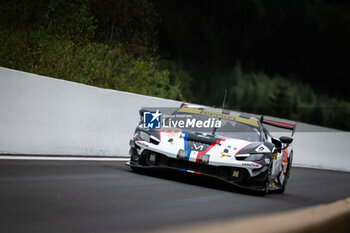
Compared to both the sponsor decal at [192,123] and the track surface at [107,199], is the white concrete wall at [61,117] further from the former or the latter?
the sponsor decal at [192,123]

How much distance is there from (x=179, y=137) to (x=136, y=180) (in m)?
1.02

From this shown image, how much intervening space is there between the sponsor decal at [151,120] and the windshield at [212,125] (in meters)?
0.14

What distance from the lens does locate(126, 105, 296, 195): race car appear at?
27.6 feet

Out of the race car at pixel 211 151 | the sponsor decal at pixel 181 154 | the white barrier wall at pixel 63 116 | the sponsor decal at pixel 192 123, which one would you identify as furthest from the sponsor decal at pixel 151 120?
the white barrier wall at pixel 63 116

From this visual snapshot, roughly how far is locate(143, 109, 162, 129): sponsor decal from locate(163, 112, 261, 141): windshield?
0.47 feet

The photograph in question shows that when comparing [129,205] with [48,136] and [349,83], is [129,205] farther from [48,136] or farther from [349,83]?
[349,83]

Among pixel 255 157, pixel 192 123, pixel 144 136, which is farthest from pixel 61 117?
pixel 255 157

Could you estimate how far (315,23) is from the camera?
46688 mm

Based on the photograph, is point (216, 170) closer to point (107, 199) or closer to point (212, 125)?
point (212, 125)

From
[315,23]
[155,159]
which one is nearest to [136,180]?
[155,159]

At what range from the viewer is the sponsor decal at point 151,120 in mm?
9336

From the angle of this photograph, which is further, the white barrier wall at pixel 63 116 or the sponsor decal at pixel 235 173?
the white barrier wall at pixel 63 116

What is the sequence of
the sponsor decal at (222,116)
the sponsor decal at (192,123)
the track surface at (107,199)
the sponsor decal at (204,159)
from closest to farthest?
1. the track surface at (107,199)
2. the sponsor decal at (204,159)
3. the sponsor decal at (192,123)
4. the sponsor decal at (222,116)

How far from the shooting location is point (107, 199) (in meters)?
6.05
